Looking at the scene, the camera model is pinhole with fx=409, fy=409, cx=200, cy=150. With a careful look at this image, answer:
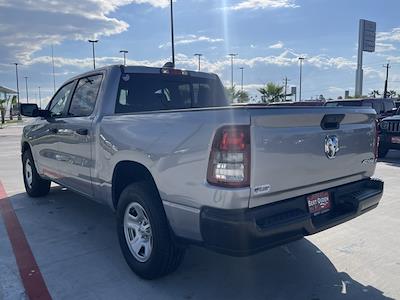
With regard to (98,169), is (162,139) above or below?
above

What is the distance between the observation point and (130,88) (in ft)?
14.6

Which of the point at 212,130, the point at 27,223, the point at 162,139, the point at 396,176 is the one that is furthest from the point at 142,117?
the point at 396,176

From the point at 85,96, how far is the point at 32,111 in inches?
57.6

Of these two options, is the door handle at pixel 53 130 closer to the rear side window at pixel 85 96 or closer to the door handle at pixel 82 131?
the rear side window at pixel 85 96

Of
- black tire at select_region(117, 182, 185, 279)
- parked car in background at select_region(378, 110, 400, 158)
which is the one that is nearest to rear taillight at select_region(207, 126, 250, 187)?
black tire at select_region(117, 182, 185, 279)

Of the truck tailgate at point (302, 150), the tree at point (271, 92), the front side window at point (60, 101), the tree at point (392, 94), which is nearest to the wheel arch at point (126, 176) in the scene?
the truck tailgate at point (302, 150)

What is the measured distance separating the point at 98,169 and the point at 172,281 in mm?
1419

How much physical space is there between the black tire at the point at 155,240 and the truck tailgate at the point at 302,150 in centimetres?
87

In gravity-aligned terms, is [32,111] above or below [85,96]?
below

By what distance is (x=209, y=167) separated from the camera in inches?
111

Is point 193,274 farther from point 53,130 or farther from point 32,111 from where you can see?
point 32,111

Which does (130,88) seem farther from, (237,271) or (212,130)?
(237,271)

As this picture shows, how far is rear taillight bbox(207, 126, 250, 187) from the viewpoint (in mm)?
2738

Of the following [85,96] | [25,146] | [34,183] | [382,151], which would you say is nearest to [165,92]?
[85,96]
